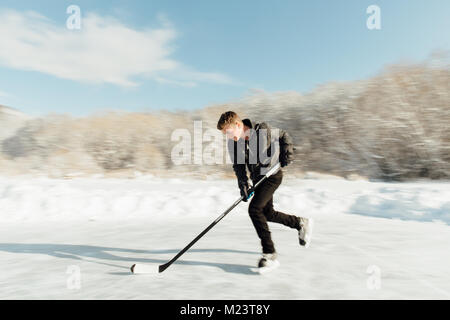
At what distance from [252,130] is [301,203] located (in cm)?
352

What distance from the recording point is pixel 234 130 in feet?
9.71

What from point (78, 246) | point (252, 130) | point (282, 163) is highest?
point (252, 130)

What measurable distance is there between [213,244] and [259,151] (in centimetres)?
146

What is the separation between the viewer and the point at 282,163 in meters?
3.09

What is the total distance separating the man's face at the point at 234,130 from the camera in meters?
2.95

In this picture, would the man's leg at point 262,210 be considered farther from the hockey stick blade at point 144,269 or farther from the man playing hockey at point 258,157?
the hockey stick blade at point 144,269

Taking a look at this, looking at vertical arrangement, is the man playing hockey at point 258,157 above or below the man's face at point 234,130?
below

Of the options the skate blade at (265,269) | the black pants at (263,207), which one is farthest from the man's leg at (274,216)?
the skate blade at (265,269)

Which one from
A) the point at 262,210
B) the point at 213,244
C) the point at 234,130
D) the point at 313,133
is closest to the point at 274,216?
the point at 262,210
